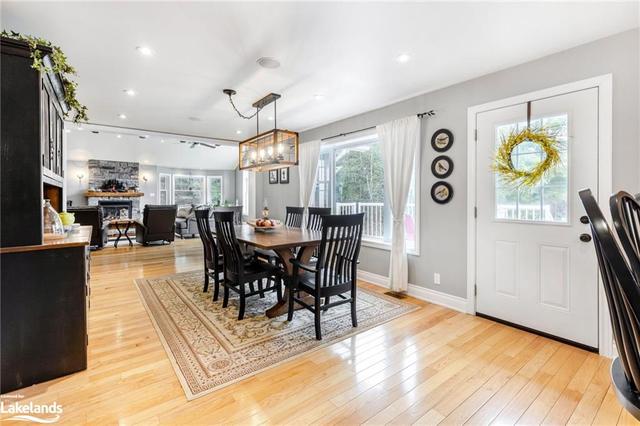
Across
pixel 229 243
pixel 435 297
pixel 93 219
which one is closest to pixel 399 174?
pixel 435 297

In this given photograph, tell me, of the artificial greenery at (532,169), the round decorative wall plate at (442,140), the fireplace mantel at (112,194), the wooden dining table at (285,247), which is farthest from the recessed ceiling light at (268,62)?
the fireplace mantel at (112,194)

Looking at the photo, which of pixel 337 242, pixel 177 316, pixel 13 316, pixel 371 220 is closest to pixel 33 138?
pixel 13 316

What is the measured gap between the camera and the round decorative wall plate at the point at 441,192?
3299 mm

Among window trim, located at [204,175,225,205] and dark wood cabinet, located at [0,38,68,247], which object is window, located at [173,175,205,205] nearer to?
window trim, located at [204,175,225,205]

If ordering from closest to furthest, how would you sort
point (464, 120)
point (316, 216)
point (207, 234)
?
point (464, 120) → point (207, 234) → point (316, 216)

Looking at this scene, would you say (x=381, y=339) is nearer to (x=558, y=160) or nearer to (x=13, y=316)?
(x=558, y=160)

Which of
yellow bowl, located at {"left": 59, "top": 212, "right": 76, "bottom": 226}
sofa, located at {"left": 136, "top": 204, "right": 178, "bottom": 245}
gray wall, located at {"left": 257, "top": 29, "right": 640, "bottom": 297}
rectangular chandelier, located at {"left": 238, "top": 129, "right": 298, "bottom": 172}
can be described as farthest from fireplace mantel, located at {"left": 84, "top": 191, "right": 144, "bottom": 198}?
gray wall, located at {"left": 257, "top": 29, "right": 640, "bottom": 297}

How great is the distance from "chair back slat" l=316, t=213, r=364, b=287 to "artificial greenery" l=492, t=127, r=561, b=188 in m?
1.45

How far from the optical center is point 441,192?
337 centimetres

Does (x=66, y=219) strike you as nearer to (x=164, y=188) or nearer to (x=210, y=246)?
(x=210, y=246)

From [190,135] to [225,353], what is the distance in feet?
15.3

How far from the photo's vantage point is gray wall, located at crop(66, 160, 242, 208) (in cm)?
957

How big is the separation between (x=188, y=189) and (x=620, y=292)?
12702mm

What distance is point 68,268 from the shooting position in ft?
6.55
